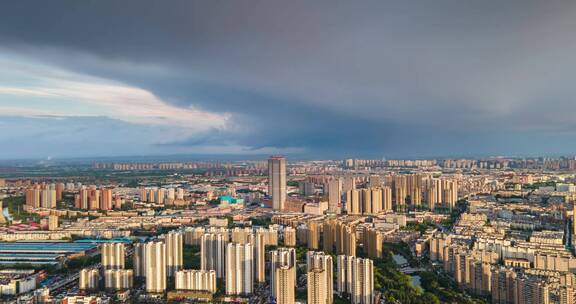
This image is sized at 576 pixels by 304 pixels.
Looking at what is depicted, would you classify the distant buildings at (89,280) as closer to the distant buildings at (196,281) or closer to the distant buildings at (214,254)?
the distant buildings at (196,281)

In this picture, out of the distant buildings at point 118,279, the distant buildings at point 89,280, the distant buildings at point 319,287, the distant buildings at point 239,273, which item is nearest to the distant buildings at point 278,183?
the distant buildings at point 239,273

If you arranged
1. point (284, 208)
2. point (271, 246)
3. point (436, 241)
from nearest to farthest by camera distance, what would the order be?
point (436, 241) < point (271, 246) < point (284, 208)

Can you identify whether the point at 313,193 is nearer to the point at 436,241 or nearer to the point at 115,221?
the point at 115,221

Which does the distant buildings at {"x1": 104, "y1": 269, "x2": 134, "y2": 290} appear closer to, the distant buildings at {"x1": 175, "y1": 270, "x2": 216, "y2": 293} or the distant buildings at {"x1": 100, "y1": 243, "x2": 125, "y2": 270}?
the distant buildings at {"x1": 100, "y1": 243, "x2": 125, "y2": 270}

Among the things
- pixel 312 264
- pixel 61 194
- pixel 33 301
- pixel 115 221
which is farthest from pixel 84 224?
pixel 312 264

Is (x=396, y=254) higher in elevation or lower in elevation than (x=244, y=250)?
lower

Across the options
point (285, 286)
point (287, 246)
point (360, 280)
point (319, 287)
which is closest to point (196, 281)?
point (285, 286)

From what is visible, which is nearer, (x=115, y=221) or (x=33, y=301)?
(x=33, y=301)

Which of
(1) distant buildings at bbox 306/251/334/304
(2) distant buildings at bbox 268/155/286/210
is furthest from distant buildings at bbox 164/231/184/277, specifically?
(2) distant buildings at bbox 268/155/286/210

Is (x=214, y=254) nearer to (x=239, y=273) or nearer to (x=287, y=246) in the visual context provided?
(x=239, y=273)
